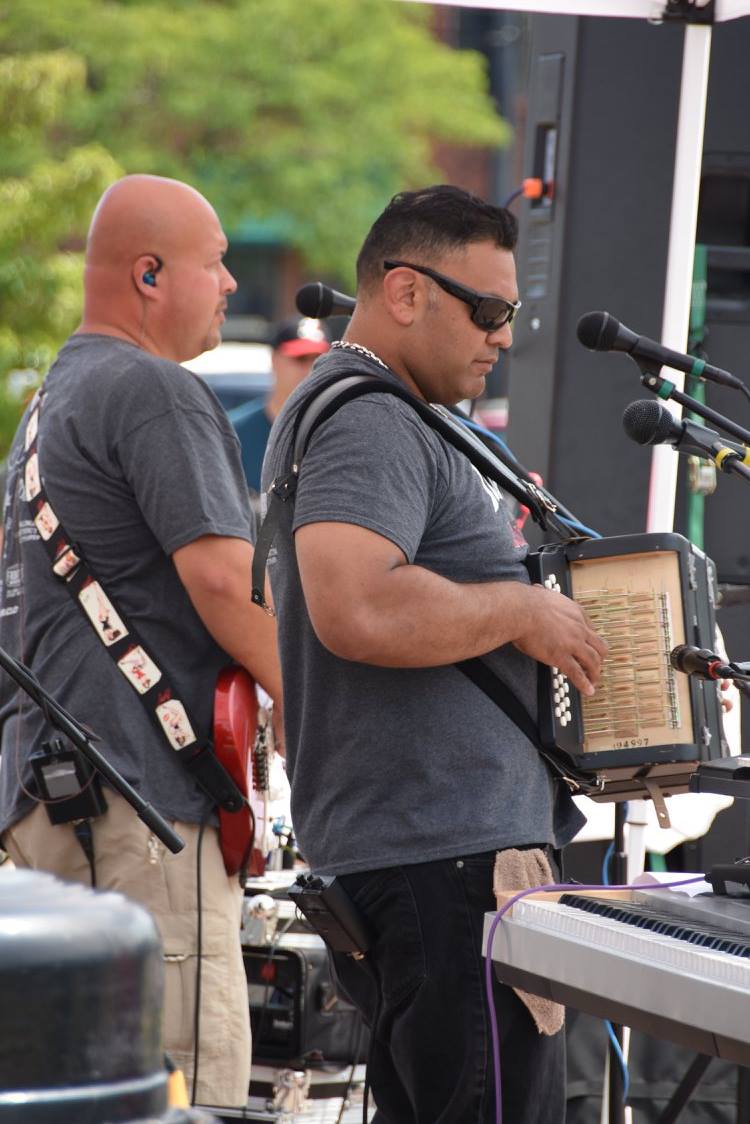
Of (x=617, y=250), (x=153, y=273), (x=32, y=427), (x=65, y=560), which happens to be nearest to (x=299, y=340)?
(x=617, y=250)

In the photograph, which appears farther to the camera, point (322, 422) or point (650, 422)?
point (650, 422)

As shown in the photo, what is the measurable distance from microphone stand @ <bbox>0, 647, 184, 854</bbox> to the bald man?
0.31m

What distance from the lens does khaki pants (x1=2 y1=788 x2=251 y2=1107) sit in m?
3.48

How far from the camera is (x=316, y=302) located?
12.1 ft

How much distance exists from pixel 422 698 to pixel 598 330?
0.76m

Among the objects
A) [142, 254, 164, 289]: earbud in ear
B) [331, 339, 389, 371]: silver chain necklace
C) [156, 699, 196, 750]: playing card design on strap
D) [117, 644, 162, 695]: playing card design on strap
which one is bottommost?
[156, 699, 196, 750]: playing card design on strap

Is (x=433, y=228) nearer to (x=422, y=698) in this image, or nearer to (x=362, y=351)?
(x=362, y=351)

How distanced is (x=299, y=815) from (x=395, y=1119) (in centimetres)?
56

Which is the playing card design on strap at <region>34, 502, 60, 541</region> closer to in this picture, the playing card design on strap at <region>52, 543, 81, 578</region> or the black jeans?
the playing card design on strap at <region>52, 543, 81, 578</region>

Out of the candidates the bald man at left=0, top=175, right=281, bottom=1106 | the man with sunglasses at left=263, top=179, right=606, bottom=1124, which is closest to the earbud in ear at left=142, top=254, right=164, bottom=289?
the bald man at left=0, top=175, right=281, bottom=1106

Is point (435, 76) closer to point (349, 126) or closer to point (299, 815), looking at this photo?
point (349, 126)

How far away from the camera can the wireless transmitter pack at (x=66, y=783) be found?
3393 mm

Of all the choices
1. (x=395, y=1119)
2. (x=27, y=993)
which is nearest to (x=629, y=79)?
(x=395, y=1119)

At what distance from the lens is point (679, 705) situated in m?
2.95
